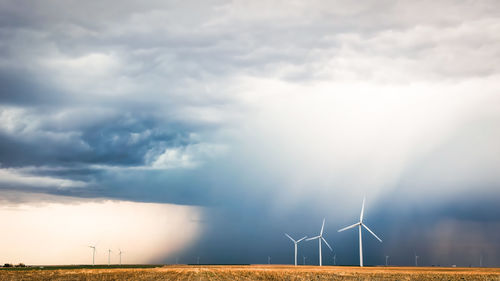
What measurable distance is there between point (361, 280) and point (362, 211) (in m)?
113

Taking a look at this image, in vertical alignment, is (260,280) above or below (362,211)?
below

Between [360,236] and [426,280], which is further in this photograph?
[360,236]

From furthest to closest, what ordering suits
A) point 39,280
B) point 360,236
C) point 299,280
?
point 360,236, point 39,280, point 299,280

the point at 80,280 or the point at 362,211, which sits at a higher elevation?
the point at 362,211

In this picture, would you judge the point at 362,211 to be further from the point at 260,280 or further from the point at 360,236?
the point at 260,280

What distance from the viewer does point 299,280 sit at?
68.8 meters

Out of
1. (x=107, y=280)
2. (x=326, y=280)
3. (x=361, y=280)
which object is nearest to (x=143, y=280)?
(x=107, y=280)

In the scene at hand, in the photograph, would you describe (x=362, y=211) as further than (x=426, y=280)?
Yes

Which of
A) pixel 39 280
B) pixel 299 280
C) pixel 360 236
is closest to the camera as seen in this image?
pixel 299 280

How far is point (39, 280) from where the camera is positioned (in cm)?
7331

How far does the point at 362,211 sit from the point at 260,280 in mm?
116813

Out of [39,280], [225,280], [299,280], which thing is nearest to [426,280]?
[299,280]

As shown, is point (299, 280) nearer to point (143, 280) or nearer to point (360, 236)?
point (143, 280)

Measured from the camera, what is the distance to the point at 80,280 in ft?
244
